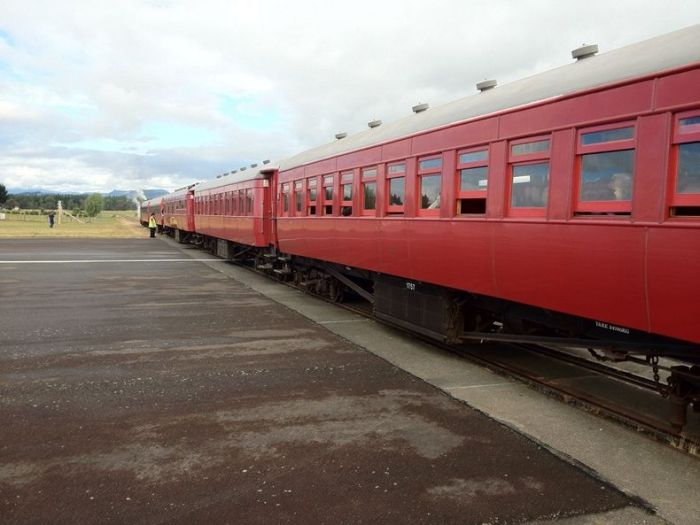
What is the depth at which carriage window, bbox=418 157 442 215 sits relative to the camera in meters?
6.95

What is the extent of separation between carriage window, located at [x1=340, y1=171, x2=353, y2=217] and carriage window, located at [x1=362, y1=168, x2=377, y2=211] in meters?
0.53

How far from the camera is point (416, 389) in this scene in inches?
234

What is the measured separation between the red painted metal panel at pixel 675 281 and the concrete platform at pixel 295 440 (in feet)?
3.37

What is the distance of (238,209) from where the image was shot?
18469 millimetres

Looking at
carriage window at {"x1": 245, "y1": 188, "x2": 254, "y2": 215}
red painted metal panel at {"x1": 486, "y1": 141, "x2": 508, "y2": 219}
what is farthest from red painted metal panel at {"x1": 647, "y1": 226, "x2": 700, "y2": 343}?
carriage window at {"x1": 245, "y1": 188, "x2": 254, "y2": 215}

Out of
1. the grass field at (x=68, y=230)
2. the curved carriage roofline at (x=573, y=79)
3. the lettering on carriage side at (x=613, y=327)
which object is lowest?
the grass field at (x=68, y=230)

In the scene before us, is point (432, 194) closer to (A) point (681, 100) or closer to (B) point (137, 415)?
(A) point (681, 100)

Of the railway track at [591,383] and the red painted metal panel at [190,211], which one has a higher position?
the red painted metal panel at [190,211]

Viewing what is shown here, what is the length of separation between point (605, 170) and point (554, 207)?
1.90 ft

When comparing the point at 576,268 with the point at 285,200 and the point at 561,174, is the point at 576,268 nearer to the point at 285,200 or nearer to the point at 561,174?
the point at 561,174

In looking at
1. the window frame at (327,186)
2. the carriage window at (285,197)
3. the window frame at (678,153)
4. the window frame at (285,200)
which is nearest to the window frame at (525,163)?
the window frame at (678,153)

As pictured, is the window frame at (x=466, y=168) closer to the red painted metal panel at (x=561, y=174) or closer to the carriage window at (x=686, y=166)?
the red painted metal panel at (x=561, y=174)

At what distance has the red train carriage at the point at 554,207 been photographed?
161 inches

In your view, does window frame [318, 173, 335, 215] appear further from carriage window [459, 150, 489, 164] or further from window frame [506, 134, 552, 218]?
window frame [506, 134, 552, 218]
